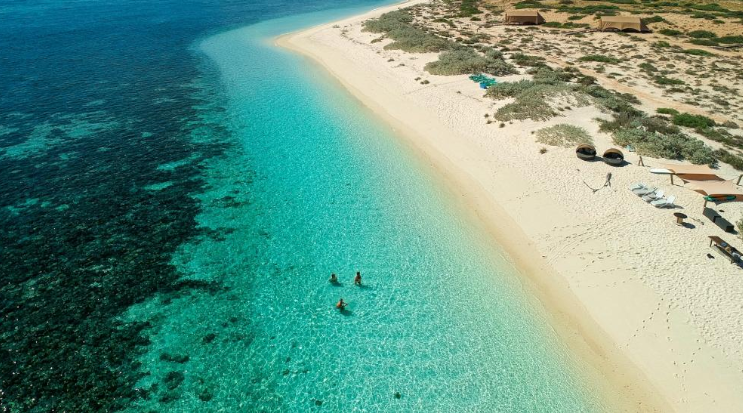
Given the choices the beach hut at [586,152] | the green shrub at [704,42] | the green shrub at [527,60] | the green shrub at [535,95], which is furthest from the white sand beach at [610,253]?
the green shrub at [704,42]

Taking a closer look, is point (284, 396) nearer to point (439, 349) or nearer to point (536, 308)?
point (439, 349)

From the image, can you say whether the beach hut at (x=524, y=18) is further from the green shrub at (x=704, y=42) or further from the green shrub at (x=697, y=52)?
the green shrub at (x=697, y=52)

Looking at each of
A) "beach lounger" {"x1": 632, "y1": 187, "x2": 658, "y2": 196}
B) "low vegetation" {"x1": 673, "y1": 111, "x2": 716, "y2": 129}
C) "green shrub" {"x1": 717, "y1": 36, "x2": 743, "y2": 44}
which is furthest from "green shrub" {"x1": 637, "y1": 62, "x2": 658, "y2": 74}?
"beach lounger" {"x1": 632, "y1": 187, "x2": 658, "y2": 196}

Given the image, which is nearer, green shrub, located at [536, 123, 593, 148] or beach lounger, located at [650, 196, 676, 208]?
beach lounger, located at [650, 196, 676, 208]

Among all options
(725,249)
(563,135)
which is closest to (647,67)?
(563,135)

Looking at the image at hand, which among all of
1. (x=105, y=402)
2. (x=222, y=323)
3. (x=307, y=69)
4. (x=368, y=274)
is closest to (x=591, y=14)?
(x=307, y=69)

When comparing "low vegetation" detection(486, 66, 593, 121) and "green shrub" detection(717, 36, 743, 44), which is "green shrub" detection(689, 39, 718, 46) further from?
"low vegetation" detection(486, 66, 593, 121)
